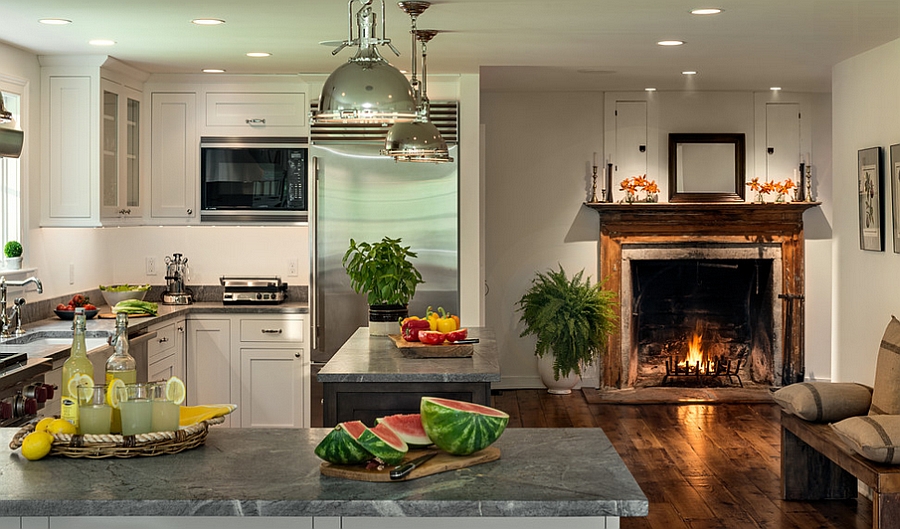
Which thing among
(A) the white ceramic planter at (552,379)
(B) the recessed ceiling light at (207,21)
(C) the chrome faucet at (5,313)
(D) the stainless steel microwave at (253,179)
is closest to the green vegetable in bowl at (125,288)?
(D) the stainless steel microwave at (253,179)

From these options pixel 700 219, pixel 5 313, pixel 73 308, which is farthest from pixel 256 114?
pixel 700 219

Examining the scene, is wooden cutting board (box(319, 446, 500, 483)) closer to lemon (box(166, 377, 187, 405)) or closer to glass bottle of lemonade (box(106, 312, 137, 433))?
lemon (box(166, 377, 187, 405))

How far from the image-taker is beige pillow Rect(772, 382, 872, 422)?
5.06 metres

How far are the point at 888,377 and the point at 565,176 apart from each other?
4.00 metres

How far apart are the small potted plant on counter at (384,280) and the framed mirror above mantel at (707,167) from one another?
399 cm

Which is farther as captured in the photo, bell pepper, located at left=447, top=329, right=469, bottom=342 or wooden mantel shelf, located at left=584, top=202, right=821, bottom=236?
wooden mantel shelf, located at left=584, top=202, right=821, bottom=236

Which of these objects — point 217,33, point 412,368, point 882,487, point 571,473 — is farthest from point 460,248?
point 571,473

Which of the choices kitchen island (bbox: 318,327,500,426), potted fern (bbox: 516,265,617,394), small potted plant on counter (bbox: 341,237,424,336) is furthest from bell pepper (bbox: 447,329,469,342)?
potted fern (bbox: 516,265,617,394)

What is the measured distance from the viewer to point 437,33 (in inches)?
201

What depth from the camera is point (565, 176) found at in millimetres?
8438

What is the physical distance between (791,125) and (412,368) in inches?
218

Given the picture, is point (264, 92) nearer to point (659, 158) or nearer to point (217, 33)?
point (217, 33)

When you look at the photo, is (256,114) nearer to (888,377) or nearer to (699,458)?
(699,458)

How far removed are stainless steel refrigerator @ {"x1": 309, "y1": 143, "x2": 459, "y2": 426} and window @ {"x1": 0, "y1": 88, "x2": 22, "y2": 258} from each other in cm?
173
